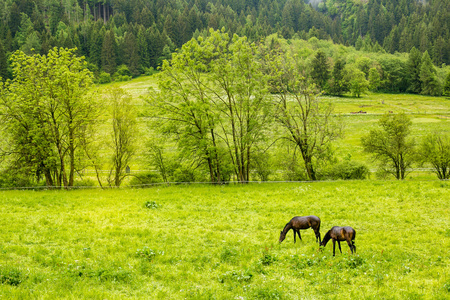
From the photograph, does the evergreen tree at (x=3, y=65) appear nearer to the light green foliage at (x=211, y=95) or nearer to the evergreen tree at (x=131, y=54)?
the evergreen tree at (x=131, y=54)

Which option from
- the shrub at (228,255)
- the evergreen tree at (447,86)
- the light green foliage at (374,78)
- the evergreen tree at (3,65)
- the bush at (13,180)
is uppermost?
the evergreen tree at (3,65)

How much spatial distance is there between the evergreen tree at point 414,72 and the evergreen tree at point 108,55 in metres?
164

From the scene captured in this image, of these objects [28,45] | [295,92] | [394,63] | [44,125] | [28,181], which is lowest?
[28,181]

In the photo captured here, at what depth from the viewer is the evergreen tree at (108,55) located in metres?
180

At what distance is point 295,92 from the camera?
39.5 metres

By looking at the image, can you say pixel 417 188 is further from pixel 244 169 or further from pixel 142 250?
pixel 142 250

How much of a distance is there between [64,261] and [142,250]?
9.24ft

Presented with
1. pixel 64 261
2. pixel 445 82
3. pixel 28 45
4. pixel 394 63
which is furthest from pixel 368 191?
pixel 28 45

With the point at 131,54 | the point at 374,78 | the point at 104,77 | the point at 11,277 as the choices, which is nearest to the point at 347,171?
the point at 11,277

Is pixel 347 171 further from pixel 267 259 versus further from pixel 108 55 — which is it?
pixel 108 55

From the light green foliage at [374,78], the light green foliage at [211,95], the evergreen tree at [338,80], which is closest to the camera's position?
the light green foliage at [211,95]

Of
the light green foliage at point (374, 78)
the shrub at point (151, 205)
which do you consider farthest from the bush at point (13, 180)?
the light green foliage at point (374, 78)

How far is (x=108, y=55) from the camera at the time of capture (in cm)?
18112

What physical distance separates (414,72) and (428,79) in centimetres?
1206
